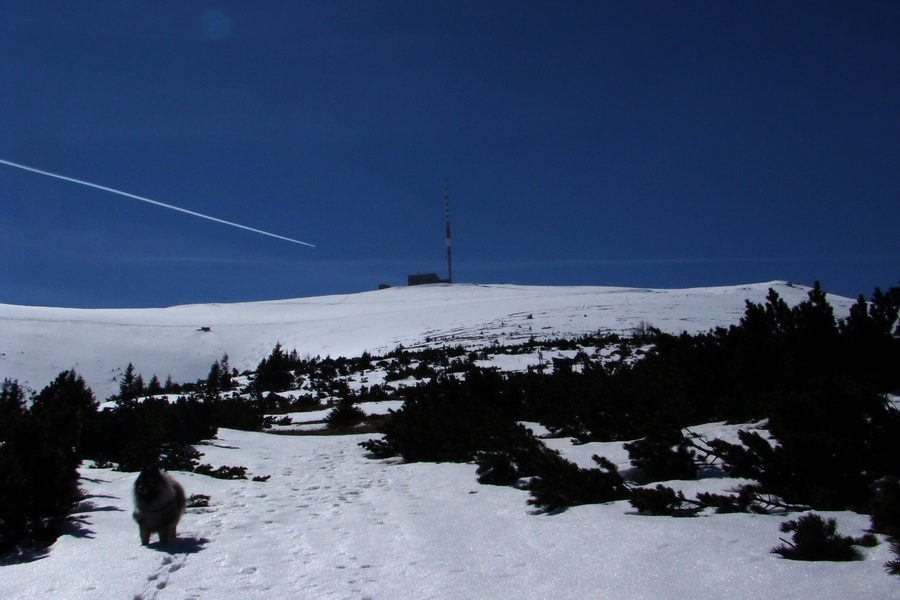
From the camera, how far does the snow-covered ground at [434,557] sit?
144 inches

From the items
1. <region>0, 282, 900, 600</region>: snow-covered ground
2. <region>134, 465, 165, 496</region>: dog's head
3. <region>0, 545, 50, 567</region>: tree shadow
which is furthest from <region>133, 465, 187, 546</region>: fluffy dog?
<region>0, 545, 50, 567</region>: tree shadow

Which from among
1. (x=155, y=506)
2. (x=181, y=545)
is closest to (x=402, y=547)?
(x=181, y=545)

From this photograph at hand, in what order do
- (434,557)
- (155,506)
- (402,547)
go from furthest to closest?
(155,506) < (402,547) < (434,557)

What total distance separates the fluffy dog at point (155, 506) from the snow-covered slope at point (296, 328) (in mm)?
32537

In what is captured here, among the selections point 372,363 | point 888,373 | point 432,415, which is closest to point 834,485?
point 888,373

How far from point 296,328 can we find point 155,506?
191 feet

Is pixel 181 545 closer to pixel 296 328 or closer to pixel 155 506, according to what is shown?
pixel 155 506

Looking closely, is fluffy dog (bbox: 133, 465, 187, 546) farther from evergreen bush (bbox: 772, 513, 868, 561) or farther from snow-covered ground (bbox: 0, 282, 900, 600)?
evergreen bush (bbox: 772, 513, 868, 561)

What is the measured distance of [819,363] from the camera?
793 centimetres

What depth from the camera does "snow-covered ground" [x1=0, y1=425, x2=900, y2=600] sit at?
3.67 meters

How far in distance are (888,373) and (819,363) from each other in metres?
0.82

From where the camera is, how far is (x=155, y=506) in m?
5.39

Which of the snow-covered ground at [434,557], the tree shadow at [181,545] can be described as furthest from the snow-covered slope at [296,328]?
the tree shadow at [181,545]

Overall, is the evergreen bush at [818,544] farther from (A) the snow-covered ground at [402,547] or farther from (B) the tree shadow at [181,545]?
(B) the tree shadow at [181,545]
